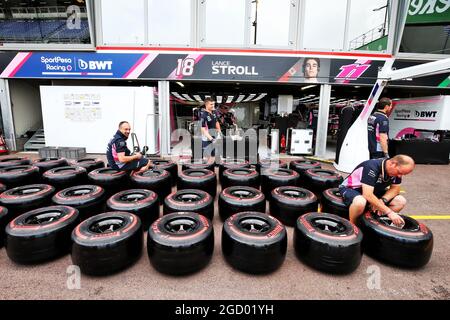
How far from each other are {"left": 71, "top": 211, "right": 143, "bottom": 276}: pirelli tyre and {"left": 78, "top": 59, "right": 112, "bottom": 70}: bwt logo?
690 cm

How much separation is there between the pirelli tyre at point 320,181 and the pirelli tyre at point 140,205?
2.44 meters

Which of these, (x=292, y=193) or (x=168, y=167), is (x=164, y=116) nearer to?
(x=168, y=167)

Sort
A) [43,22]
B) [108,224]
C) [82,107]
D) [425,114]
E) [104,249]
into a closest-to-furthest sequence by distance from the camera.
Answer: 1. [104,249]
2. [108,224]
3. [82,107]
4. [425,114]
5. [43,22]

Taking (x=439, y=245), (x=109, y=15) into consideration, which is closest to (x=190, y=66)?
(x=109, y=15)

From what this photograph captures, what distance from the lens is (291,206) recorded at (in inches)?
117

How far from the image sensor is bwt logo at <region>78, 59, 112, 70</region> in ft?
25.0

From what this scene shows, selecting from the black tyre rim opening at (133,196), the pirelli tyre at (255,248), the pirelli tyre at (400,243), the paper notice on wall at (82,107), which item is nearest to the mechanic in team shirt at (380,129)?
the pirelli tyre at (400,243)

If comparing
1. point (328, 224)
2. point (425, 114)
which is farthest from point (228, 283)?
point (425, 114)

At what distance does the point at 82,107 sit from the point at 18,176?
16.9ft

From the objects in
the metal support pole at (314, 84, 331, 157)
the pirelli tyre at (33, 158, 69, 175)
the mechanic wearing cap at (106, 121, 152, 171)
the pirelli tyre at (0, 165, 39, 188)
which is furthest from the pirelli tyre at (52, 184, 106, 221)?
the metal support pole at (314, 84, 331, 157)

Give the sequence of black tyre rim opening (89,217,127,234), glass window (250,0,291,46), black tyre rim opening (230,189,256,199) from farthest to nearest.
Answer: glass window (250,0,291,46) < black tyre rim opening (230,189,256,199) < black tyre rim opening (89,217,127,234)

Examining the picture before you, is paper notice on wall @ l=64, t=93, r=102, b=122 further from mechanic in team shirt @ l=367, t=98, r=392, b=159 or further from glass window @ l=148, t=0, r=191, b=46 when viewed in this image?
mechanic in team shirt @ l=367, t=98, r=392, b=159

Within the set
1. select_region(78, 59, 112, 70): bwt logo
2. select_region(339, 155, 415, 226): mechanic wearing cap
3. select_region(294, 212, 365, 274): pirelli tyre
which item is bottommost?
select_region(294, 212, 365, 274): pirelli tyre
